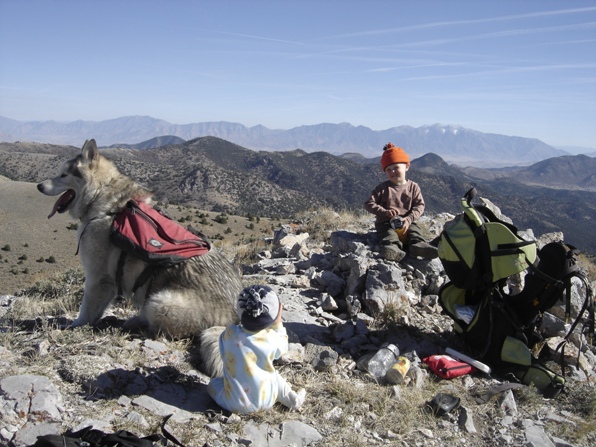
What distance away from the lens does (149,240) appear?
4598 mm

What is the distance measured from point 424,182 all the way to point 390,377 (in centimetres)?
13530

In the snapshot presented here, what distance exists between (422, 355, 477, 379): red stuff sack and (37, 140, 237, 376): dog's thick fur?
2.37m

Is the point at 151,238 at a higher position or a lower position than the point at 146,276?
higher

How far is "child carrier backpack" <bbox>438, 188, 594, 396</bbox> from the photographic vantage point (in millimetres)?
4793

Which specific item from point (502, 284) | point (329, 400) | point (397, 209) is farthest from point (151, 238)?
point (397, 209)

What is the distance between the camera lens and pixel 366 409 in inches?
156

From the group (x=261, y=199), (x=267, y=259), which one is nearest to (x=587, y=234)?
(x=261, y=199)

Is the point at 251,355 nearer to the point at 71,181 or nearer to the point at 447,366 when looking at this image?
the point at 447,366

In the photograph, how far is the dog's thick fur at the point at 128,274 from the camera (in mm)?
→ 4484

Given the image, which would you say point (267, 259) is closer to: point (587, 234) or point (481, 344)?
point (481, 344)

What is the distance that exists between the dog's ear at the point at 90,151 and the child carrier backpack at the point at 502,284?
4.39 meters

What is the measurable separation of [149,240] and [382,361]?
9.67 feet

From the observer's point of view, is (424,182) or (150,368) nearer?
(150,368)

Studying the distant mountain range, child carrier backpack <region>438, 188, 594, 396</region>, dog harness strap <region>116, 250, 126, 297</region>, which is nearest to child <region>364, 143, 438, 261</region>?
child carrier backpack <region>438, 188, 594, 396</region>
